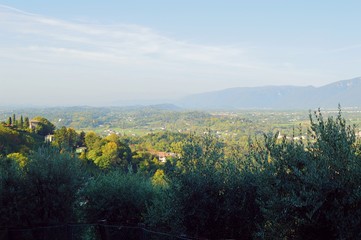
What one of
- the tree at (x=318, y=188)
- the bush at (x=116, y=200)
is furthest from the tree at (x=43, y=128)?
the tree at (x=318, y=188)

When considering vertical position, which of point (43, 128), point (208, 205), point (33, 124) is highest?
point (208, 205)

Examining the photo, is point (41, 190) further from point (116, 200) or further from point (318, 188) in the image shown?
point (318, 188)

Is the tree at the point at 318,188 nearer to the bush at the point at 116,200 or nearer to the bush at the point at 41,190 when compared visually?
the bush at the point at 116,200

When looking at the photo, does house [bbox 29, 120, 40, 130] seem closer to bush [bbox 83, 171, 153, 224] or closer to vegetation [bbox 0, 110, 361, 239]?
vegetation [bbox 0, 110, 361, 239]

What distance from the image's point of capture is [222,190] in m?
10.3

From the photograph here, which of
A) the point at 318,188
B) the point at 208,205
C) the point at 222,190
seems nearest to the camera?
the point at 318,188

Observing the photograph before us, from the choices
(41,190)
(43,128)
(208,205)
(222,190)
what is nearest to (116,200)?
(41,190)

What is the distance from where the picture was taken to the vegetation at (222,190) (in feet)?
25.0

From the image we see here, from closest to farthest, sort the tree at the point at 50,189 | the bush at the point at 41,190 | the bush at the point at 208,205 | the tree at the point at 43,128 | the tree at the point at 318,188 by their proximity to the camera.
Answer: the tree at the point at 318,188 → the bush at the point at 208,205 → the bush at the point at 41,190 → the tree at the point at 50,189 → the tree at the point at 43,128

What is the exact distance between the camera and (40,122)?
A: 65.6m

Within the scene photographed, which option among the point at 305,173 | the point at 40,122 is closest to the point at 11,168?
the point at 305,173

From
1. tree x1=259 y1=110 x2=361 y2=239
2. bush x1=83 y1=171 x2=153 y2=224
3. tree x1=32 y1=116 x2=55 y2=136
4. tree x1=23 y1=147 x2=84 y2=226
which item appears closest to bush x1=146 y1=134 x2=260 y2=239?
tree x1=259 y1=110 x2=361 y2=239

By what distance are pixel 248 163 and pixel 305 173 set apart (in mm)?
2795

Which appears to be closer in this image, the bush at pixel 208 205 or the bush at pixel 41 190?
the bush at pixel 208 205
